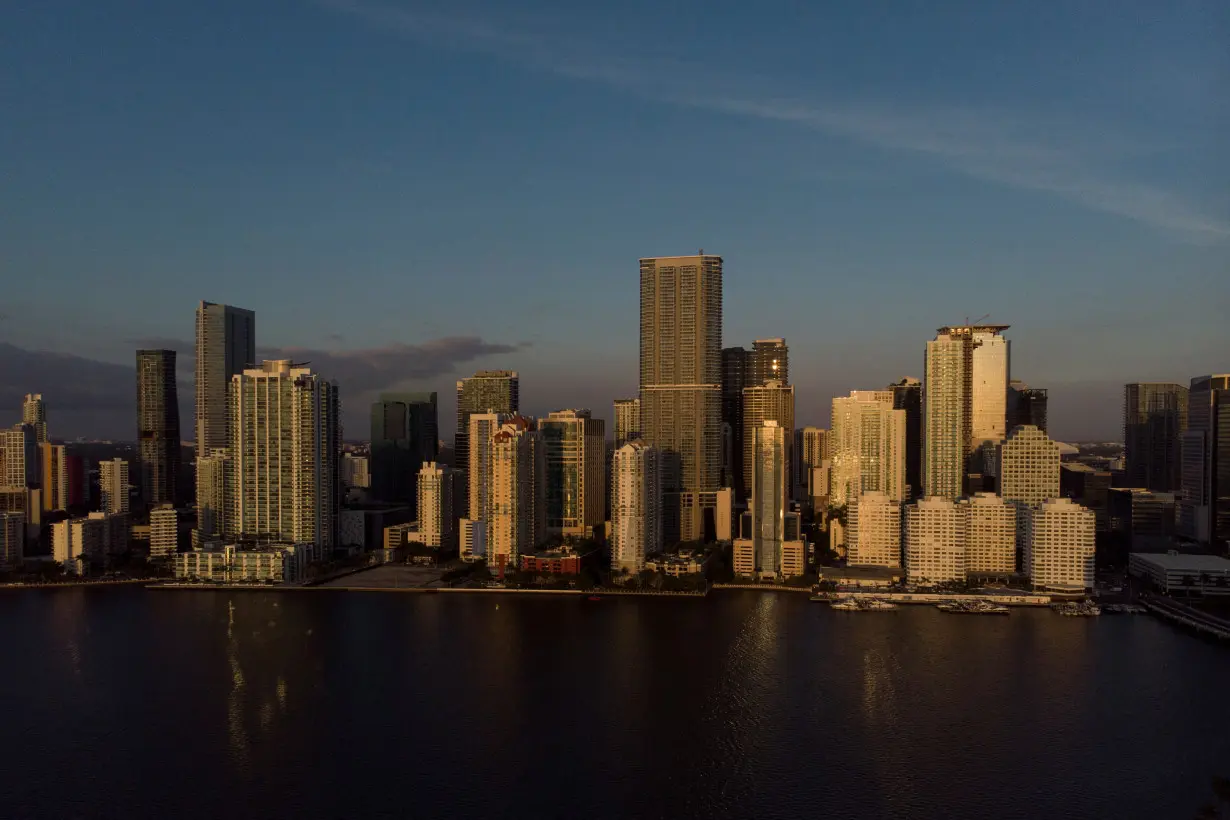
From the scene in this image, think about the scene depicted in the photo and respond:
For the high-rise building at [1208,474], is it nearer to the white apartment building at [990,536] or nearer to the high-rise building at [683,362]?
the white apartment building at [990,536]

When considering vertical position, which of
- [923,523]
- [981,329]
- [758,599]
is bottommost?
[758,599]

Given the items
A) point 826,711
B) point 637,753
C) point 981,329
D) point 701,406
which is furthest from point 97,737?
point 981,329

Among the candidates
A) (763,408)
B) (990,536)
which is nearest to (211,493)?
(763,408)

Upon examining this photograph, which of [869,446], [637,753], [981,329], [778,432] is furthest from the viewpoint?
[981,329]

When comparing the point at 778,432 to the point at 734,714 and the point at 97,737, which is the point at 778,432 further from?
the point at 97,737

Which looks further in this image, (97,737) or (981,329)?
(981,329)

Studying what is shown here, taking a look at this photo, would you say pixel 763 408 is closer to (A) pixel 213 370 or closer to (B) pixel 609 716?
(A) pixel 213 370
